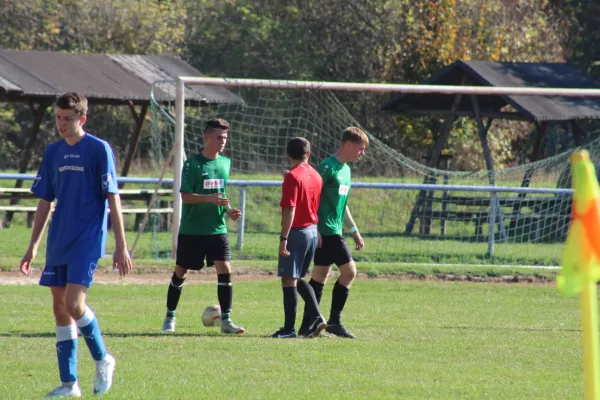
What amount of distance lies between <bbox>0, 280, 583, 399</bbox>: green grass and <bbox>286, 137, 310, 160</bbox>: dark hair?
5.22 ft

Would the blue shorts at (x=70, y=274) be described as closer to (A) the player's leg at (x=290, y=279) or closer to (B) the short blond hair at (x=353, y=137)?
(A) the player's leg at (x=290, y=279)

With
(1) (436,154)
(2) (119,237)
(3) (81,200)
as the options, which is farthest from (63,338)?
(1) (436,154)

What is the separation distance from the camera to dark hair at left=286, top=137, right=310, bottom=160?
31.1 ft

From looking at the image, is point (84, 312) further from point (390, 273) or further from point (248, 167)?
point (248, 167)

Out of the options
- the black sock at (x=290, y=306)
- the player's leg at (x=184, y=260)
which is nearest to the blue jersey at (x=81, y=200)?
the player's leg at (x=184, y=260)

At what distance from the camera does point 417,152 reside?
99.7 feet

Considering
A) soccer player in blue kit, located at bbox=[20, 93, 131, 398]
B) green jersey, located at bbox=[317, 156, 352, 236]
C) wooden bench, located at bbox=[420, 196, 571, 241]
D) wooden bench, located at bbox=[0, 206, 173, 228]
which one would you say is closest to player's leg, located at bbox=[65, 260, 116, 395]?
soccer player in blue kit, located at bbox=[20, 93, 131, 398]

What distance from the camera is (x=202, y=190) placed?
9.68m

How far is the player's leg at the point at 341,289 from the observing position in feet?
31.9

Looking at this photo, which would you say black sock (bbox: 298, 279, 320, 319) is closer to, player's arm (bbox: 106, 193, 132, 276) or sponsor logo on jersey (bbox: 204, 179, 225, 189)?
sponsor logo on jersey (bbox: 204, 179, 225, 189)

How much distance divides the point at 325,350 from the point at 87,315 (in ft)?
8.33

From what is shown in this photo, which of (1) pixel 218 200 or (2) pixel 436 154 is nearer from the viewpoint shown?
(1) pixel 218 200

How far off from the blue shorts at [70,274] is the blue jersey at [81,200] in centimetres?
4

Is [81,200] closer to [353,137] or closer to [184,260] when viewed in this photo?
[184,260]
